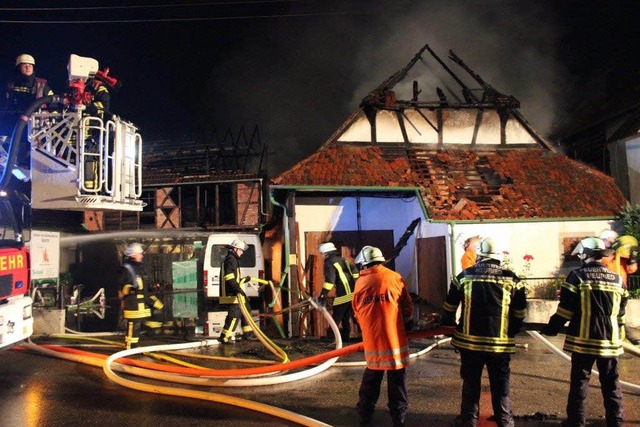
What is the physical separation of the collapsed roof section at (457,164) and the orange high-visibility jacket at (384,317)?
5.67 m

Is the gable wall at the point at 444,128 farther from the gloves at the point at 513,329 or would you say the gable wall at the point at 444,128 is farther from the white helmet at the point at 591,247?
the gloves at the point at 513,329

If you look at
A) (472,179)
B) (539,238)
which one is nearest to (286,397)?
(539,238)

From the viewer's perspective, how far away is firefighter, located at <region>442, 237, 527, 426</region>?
4125mm

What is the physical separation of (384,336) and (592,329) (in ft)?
5.79

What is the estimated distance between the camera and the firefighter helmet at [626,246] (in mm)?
7297

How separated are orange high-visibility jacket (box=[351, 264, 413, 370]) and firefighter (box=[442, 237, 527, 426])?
511 mm

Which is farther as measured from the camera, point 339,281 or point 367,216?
point 367,216

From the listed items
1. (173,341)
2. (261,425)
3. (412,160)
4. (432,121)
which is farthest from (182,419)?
(432,121)

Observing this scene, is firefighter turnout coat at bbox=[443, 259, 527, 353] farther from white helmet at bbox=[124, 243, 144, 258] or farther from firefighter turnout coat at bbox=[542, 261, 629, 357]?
white helmet at bbox=[124, 243, 144, 258]

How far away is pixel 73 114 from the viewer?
22.4 ft

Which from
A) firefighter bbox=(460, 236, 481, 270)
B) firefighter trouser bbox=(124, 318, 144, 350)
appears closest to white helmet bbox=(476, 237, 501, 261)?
firefighter bbox=(460, 236, 481, 270)

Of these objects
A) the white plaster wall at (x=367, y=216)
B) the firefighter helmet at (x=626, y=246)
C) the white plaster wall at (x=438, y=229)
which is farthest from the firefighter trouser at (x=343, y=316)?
the firefighter helmet at (x=626, y=246)

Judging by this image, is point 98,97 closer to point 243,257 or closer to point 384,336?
point 243,257

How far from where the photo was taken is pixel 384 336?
14.1 feet
